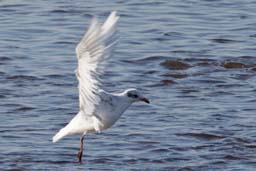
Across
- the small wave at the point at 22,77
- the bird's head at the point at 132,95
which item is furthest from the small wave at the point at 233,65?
the bird's head at the point at 132,95

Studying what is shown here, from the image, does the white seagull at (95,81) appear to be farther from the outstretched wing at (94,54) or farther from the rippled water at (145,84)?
the rippled water at (145,84)

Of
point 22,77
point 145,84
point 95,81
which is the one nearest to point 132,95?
point 95,81

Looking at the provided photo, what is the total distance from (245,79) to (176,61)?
1.22 meters

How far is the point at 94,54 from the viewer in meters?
8.61

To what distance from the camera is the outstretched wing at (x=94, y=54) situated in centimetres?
834

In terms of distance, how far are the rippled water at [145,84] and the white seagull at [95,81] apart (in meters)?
0.57

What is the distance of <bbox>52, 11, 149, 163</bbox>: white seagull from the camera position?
8359mm

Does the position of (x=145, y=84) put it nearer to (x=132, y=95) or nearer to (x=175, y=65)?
(x=175, y=65)

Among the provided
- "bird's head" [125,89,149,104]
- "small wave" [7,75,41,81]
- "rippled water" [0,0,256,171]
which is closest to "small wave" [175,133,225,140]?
"rippled water" [0,0,256,171]

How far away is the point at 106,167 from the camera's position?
1019cm

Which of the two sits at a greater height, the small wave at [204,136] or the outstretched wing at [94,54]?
the outstretched wing at [94,54]

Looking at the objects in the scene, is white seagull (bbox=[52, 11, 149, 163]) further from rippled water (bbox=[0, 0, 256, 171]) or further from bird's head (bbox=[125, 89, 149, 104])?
rippled water (bbox=[0, 0, 256, 171])

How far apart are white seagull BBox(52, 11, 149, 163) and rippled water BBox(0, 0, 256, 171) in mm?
565

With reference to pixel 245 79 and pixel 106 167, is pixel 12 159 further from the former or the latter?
pixel 245 79
